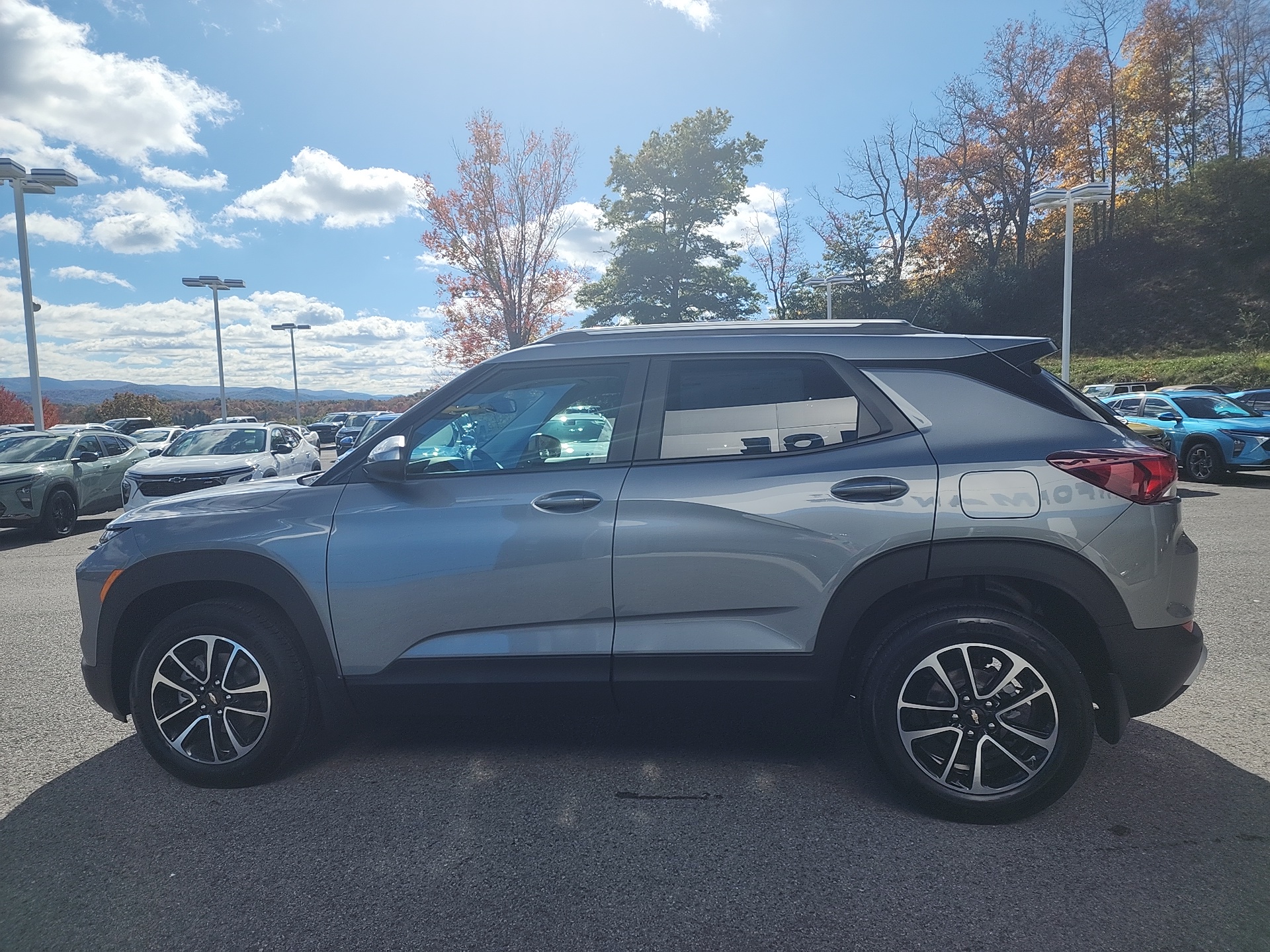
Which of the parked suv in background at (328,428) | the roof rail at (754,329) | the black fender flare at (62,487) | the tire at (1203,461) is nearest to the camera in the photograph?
the roof rail at (754,329)

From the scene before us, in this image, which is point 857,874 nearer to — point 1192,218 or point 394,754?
point 394,754

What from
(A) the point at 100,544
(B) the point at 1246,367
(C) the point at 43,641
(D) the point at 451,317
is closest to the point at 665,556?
(A) the point at 100,544

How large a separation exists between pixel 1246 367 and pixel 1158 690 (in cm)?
2945

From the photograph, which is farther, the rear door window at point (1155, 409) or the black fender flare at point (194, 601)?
the rear door window at point (1155, 409)

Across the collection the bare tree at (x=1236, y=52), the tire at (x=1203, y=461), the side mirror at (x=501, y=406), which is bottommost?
the tire at (x=1203, y=461)

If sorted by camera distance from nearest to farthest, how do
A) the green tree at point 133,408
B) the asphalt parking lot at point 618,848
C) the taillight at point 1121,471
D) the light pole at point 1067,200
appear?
the asphalt parking lot at point 618,848 → the taillight at point 1121,471 → the light pole at point 1067,200 → the green tree at point 133,408

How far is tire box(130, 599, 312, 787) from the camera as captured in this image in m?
3.34

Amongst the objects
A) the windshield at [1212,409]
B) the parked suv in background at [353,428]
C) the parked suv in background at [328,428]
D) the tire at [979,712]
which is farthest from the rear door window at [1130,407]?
the parked suv in background at [328,428]

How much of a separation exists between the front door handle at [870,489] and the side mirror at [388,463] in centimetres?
167

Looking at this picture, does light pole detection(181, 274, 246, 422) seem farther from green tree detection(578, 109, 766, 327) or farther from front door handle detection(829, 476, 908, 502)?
front door handle detection(829, 476, 908, 502)

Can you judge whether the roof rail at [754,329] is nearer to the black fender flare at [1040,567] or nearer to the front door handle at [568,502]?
the front door handle at [568,502]

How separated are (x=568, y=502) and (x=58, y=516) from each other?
40.9ft

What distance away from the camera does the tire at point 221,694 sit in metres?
3.34

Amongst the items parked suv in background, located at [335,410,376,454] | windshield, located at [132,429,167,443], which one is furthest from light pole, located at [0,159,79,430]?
parked suv in background, located at [335,410,376,454]
